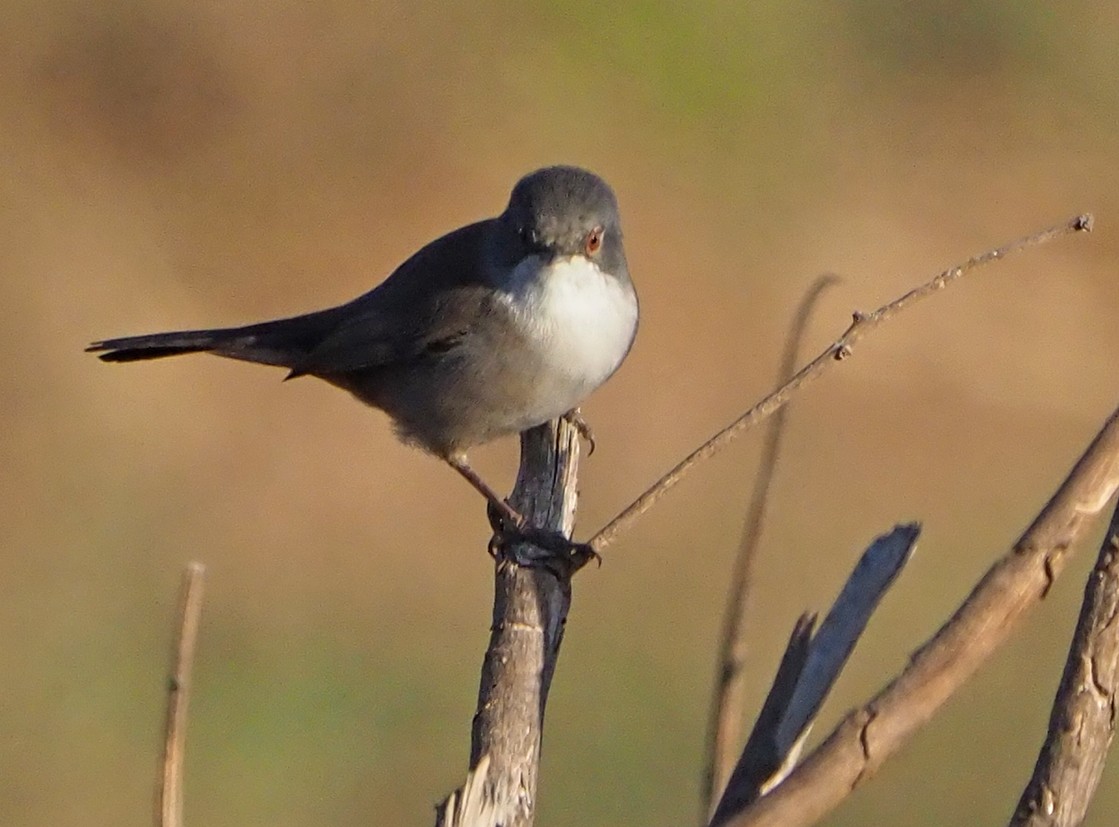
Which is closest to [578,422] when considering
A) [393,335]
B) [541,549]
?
[393,335]

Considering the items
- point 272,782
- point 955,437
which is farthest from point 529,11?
point 272,782

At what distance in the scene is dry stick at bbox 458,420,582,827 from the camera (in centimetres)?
232

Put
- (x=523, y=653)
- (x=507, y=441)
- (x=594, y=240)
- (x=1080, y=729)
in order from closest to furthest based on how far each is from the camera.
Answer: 1. (x=1080, y=729)
2. (x=523, y=653)
3. (x=594, y=240)
4. (x=507, y=441)

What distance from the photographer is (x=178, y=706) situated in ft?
7.54

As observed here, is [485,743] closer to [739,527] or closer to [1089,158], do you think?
[739,527]

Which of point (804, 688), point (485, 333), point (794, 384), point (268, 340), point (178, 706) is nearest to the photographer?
point (178, 706)

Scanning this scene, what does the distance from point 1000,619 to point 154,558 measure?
269 inches

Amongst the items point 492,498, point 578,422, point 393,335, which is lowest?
point 492,498

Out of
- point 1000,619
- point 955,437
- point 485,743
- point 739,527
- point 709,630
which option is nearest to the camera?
point 1000,619

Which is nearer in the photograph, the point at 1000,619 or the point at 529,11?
the point at 1000,619

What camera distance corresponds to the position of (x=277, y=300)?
10.2m

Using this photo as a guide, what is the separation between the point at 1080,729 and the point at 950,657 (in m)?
0.24

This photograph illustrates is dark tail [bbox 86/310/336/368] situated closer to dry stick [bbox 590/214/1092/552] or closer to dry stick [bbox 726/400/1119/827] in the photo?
dry stick [bbox 590/214/1092/552]

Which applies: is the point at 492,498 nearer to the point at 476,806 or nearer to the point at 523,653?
the point at 523,653
